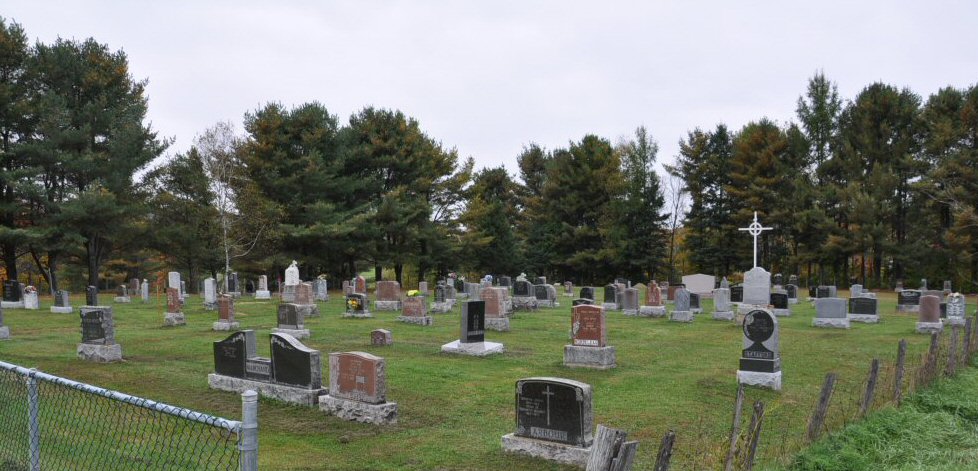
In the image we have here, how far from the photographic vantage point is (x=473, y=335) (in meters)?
15.0

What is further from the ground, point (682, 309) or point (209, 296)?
point (209, 296)

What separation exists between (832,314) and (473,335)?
12.6 metres

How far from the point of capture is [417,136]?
46938 millimetres

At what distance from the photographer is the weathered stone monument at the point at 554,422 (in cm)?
729

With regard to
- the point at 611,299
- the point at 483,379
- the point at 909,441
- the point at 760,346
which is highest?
the point at 760,346

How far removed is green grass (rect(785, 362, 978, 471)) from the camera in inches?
291

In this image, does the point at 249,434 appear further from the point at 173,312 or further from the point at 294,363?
the point at 173,312

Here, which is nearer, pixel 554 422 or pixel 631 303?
pixel 554 422

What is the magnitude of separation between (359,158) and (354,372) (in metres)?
37.3

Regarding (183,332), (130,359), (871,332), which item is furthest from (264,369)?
(871,332)

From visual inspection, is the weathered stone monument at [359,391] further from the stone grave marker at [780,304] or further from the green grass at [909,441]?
the stone grave marker at [780,304]

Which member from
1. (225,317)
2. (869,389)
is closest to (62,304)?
→ (225,317)

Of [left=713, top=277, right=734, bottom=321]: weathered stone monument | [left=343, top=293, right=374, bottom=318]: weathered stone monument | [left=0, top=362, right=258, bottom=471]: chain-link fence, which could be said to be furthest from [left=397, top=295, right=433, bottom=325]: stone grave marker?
[left=0, top=362, right=258, bottom=471]: chain-link fence

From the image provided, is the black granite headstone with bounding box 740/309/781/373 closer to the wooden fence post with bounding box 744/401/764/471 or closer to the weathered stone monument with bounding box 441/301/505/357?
the weathered stone monument with bounding box 441/301/505/357
